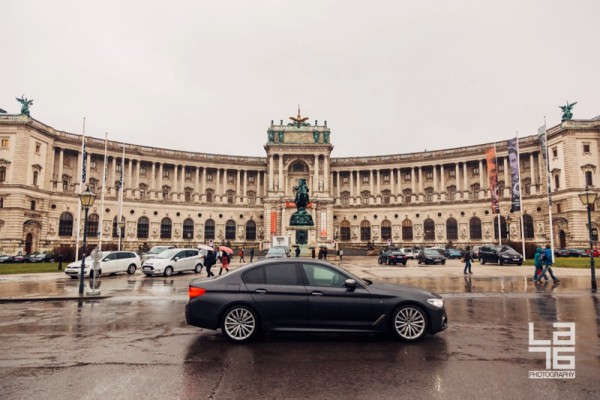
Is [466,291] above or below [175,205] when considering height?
below

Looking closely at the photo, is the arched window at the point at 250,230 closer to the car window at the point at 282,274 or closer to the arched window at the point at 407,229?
the arched window at the point at 407,229

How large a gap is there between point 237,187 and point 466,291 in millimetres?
70984

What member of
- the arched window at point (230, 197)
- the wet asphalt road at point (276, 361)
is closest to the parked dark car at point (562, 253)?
the wet asphalt road at point (276, 361)

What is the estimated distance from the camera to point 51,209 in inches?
2537

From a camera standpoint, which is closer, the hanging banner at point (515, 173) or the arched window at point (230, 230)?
the hanging banner at point (515, 173)

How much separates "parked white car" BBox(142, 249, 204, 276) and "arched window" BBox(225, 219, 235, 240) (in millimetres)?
50169

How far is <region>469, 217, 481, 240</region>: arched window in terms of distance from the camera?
234 ft

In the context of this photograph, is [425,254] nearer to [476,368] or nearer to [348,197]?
[476,368]

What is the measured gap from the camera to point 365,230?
81438 millimetres

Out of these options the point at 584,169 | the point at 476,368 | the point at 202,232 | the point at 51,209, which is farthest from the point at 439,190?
the point at 476,368

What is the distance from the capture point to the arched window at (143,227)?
73250 millimetres

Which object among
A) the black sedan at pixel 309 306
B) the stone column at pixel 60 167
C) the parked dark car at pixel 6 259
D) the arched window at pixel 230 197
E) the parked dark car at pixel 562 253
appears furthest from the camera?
the arched window at pixel 230 197

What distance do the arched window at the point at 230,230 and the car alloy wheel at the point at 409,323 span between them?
74.2 m

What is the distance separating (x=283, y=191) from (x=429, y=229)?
30000mm
